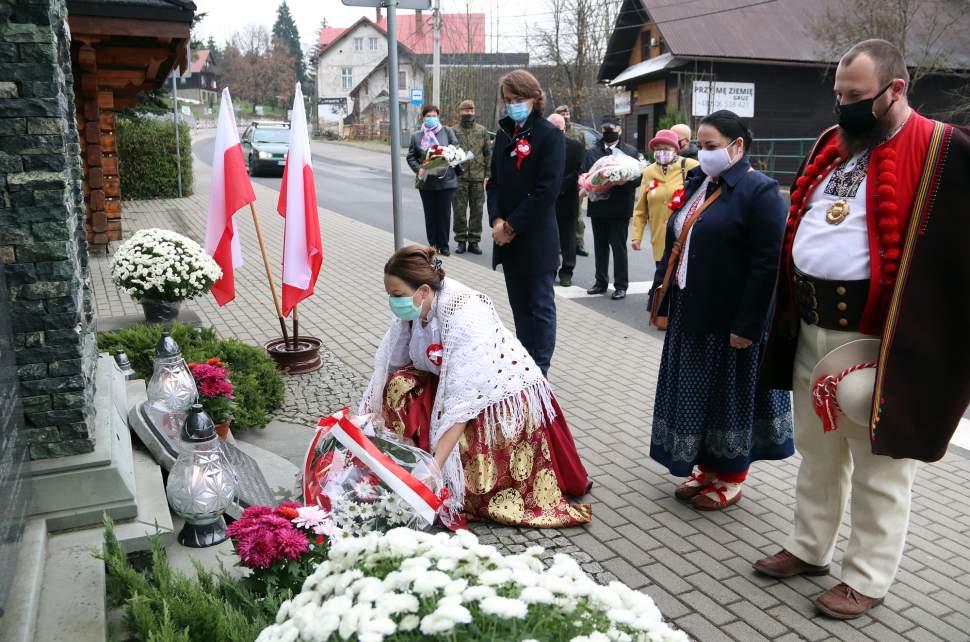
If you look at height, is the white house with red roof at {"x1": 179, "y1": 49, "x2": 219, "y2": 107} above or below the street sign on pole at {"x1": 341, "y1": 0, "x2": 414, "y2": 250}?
above

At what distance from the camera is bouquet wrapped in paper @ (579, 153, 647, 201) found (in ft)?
29.2

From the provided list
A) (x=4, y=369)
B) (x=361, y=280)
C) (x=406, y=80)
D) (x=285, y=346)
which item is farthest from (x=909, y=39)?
(x=406, y=80)

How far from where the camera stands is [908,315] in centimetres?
292

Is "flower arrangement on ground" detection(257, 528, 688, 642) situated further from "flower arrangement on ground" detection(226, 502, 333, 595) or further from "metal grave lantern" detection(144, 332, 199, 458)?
"metal grave lantern" detection(144, 332, 199, 458)

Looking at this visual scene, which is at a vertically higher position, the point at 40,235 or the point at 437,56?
the point at 437,56

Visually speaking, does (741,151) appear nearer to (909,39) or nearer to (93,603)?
(93,603)

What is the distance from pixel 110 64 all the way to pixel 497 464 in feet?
32.1

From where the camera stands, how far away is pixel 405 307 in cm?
383

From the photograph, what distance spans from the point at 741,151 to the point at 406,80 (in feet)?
238

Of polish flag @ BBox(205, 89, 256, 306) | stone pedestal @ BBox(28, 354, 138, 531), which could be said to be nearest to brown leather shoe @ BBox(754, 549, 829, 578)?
stone pedestal @ BBox(28, 354, 138, 531)

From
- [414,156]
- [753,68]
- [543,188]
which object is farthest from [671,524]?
[753,68]

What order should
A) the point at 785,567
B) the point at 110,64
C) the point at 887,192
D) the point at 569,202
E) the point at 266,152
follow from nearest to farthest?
the point at 887,192 < the point at 785,567 < the point at 569,202 < the point at 110,64 < the point at 266,152

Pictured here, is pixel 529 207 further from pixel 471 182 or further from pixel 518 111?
pixel 471 182

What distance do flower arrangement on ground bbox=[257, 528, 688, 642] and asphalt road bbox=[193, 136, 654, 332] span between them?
258 inches
